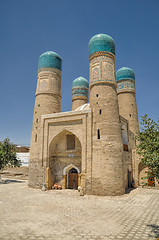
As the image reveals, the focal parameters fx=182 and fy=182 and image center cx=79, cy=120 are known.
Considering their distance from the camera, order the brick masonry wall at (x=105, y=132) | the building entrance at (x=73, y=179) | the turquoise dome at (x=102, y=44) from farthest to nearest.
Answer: the building entrance at (x=73, y=179) < the turquoise dome at (x=102, y=44) < the brick masonry wall at (x=105, y=132)

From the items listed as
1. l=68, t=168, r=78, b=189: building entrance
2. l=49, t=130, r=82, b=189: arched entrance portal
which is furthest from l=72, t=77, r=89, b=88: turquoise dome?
l=68, t=168, r=78, b=189: building entrance

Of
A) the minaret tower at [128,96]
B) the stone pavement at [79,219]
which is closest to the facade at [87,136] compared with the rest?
the stone pavement at [79,219]

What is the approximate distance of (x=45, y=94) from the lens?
22.0m

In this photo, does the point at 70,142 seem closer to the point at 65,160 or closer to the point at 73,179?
the point at 65,160

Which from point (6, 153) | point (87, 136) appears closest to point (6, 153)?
point (6, 153)

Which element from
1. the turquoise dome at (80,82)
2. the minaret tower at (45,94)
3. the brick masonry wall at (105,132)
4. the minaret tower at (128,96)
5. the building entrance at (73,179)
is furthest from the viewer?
the turquoise dome at (80,82)

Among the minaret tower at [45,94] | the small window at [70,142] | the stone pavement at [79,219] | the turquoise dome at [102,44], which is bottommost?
the stone pavement at [79,219]

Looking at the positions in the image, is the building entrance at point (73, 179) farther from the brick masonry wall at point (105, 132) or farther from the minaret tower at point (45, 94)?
the minaret tower at point (45, 94)

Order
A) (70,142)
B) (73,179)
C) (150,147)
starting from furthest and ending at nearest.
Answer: (70,142)
(73,179)
(150,147)

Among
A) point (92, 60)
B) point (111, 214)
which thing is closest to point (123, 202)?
point (111, 214)

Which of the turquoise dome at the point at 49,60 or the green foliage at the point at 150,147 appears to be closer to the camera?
the green foliage at the point at 150,147

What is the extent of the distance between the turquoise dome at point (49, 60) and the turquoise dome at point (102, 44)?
553 cm

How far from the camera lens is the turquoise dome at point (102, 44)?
18.8 metres

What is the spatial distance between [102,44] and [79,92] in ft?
39.0
